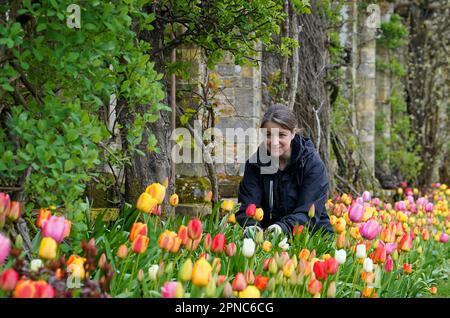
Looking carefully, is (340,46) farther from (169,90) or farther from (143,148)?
(143,148)

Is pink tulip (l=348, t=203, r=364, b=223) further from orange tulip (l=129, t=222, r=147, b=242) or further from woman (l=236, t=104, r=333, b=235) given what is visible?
orange tulip (l=129, t=222, r=147, b=242)

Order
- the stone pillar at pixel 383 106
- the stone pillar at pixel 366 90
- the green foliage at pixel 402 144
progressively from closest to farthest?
the stone pillar at pixel 366 90 < the green foliage at pixel 402 144 < the stone pillar at pixel 383 106

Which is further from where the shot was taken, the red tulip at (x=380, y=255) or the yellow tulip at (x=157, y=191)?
the red tulip at (x=380, y=255)

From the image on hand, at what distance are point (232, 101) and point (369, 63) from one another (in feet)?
16.7

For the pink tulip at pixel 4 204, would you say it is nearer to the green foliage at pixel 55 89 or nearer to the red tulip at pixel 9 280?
the green foliage at pixel 55 89

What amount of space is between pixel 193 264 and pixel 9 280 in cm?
129

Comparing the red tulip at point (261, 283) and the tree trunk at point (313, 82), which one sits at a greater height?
the tree trunk at point (313, 82)

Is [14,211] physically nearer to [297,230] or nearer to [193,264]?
[193,264]

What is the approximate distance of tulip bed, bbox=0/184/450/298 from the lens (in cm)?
225

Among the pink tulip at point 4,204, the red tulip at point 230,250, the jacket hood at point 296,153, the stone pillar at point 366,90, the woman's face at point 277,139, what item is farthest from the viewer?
the stone pillar at point 366,90

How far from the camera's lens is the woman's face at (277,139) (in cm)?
425

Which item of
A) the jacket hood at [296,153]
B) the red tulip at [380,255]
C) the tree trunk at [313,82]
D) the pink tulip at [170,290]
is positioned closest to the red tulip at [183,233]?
the pink tulip at [170,290]

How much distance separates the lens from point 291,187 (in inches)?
176

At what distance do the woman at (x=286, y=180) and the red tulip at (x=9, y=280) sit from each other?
7.50ft
